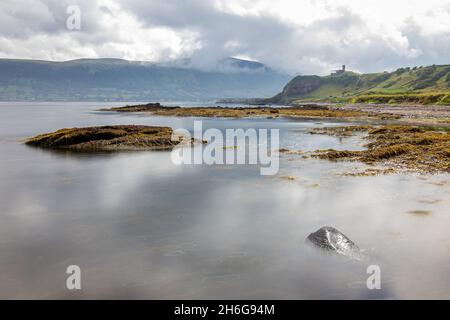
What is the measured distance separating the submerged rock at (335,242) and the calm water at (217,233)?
1.72 feet

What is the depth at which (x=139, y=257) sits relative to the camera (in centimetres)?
1576

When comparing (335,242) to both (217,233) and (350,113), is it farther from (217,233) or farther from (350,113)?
(350,113)

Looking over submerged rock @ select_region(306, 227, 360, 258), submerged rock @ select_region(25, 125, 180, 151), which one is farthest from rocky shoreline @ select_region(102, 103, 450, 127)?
submerged rock @ select_region(306, 227, 360, 258)

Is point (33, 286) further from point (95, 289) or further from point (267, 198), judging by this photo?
point (267, 198)

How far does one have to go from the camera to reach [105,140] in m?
51.9

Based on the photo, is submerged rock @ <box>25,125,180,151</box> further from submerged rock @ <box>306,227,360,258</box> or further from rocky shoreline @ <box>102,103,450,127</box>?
rocky shoreline @ <box>102,103,450,127</box>

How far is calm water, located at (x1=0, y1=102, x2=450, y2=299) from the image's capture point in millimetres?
13430

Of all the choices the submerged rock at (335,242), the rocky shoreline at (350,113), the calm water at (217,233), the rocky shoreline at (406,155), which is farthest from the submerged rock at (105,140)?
the rocky shoreline at (350,113)

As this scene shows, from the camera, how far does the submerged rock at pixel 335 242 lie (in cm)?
1588

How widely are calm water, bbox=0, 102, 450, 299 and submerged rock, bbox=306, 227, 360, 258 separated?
52 cm

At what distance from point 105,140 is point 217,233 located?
123 ft

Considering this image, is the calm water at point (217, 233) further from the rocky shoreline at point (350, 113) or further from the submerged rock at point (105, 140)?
the rocky shoreline at point (350, 113)

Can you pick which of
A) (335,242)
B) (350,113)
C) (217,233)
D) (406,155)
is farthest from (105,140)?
(350,113)
